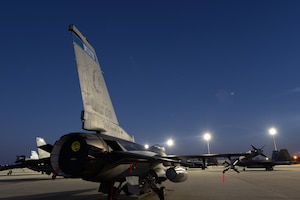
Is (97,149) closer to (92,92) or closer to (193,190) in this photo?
(92,92)

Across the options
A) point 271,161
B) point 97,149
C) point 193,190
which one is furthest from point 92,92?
point 271,161

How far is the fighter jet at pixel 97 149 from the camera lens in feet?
21.2

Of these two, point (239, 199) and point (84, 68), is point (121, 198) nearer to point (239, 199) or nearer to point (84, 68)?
point (239, 199)

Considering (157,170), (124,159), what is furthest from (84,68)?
(157,170)

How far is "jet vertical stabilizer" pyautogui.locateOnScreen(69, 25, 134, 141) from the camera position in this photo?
7.42 metres

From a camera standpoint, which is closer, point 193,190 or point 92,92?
point 92,92

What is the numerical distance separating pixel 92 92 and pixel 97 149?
2.27 metres

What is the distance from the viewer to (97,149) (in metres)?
6.45

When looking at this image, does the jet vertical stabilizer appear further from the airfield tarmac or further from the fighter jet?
the airfield tarmac

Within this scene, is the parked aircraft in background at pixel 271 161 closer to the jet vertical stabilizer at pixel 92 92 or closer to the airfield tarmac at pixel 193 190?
the airfield tarmac at pixel 193 190

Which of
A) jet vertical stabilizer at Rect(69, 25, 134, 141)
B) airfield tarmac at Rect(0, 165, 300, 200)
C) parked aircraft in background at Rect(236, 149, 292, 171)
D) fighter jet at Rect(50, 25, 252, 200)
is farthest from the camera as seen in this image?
parked aircraft in background at Rect(236, 149, 292, 171)

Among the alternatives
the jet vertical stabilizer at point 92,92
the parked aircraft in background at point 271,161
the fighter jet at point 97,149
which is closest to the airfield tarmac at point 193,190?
the fighter jet at point 97,149

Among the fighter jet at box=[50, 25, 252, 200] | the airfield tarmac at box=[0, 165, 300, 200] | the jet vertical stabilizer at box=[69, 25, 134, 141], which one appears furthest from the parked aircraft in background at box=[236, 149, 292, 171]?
the jet vertical stabilizer at box=[69, 25, 134, 141]

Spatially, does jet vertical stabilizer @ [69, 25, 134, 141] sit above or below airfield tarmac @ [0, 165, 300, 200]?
above
